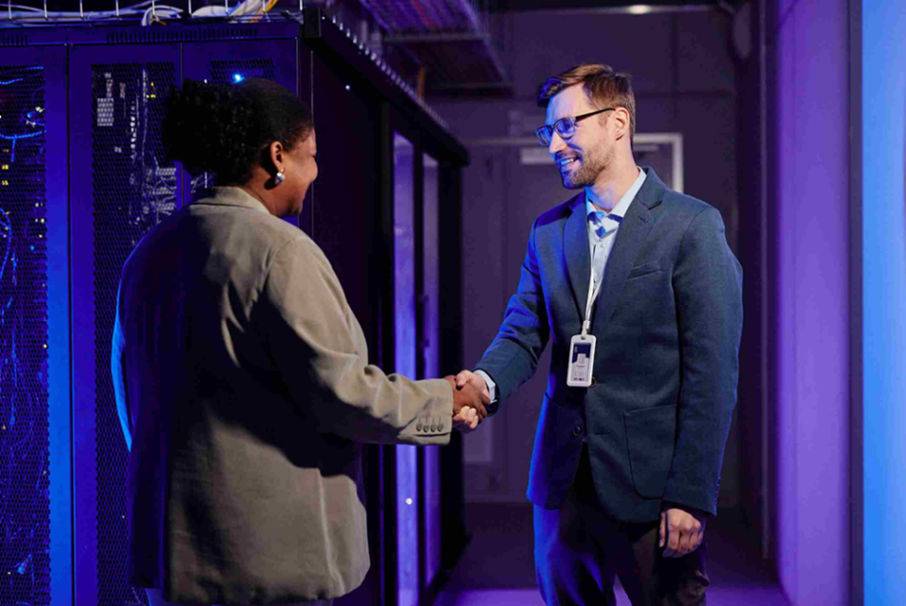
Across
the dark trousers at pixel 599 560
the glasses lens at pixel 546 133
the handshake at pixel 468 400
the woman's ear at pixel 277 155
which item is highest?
the glasses lens at pixel 546 133

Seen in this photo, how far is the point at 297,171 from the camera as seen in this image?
192cm

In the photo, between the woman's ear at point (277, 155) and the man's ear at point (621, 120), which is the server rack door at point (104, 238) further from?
the man's ear at point (621, 120)

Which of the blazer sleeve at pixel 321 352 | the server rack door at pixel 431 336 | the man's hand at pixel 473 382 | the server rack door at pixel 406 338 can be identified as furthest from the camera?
the server rack door at pixel 431 336

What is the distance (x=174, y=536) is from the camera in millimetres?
1749

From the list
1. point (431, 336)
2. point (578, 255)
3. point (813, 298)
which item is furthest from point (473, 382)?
point (813, 298)

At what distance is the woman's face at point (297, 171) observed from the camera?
1906mm

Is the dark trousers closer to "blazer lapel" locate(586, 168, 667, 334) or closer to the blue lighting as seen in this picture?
"blazer lapel" locate(586, 168, 667, 334)

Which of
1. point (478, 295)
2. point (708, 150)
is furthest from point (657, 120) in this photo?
point (478, 295)

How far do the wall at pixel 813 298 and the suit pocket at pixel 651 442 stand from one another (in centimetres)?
154

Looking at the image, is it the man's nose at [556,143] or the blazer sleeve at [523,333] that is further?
the blazer sleeve at [523,333]

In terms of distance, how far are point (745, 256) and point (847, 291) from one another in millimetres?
2598

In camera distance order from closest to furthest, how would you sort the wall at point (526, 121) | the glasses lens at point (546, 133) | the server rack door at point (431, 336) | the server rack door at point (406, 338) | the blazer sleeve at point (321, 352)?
the blazer sleeve at point (321, 352)
the glasses lens at point (546, 133)
the server rack door at point (406, 338)
the server rack door at point (431, 336)
the wall at point (526, 121)

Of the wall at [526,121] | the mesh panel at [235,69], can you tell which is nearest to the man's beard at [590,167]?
the mesh panel at [235,69]

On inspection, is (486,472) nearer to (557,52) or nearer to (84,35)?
(557,52)
